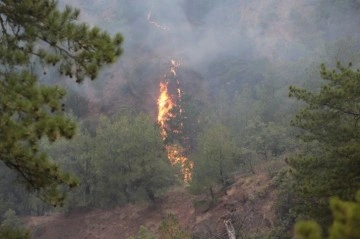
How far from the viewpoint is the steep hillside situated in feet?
92.7

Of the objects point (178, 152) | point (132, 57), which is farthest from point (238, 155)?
point (132, 57)

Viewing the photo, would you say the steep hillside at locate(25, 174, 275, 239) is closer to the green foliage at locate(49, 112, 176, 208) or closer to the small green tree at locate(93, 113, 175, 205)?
the green foliage at locate(49, 112, 176, 208)

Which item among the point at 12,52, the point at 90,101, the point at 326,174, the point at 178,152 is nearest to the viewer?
the point at 12,52

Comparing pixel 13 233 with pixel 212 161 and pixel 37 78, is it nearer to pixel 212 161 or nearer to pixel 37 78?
pixel 37 78

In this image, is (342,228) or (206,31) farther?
(206,31)

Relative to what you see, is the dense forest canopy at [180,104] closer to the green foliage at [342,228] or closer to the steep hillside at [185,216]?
the green foliage at [342,228]

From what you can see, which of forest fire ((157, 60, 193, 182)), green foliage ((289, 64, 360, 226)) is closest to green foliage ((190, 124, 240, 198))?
forest fire ((157, 60, 193, 182))

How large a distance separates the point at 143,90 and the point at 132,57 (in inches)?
335

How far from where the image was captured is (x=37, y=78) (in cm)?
658

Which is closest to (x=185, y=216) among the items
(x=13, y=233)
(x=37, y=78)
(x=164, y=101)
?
(x=13, y=233)

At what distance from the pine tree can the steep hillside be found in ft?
66.0

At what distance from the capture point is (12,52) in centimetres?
708

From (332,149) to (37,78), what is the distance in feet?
32.0

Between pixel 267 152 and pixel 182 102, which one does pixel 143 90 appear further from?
pixel 267 152
